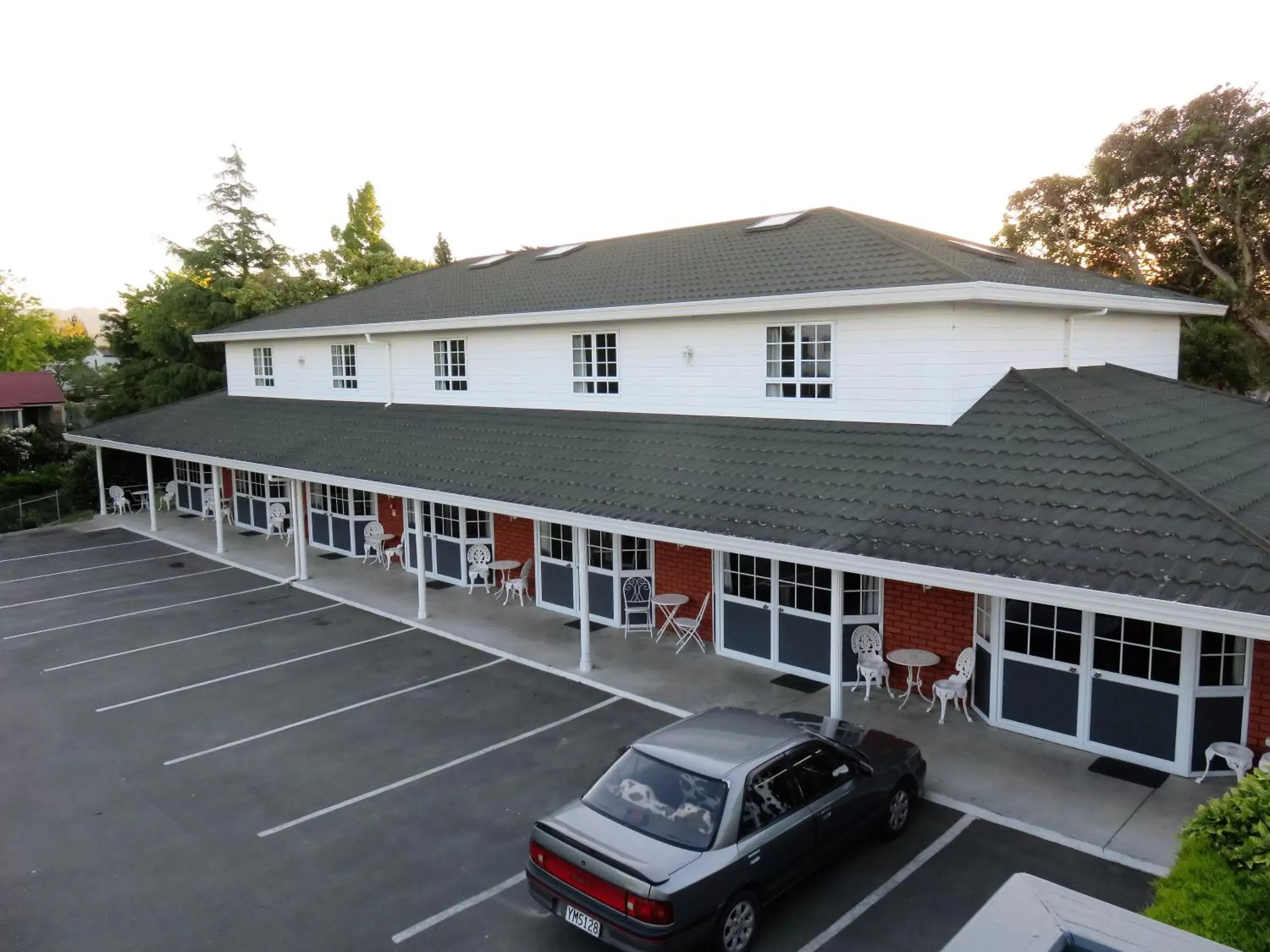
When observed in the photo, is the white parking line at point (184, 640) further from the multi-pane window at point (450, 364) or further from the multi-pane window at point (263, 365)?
the multi-pane window at point (263, 365)

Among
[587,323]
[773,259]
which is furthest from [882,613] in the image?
[587,323]

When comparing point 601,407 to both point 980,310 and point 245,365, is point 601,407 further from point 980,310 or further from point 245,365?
point 245,365

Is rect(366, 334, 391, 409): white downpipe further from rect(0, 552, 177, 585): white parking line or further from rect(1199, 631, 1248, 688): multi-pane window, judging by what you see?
rect(1199, 631, 1248, 688): multi-pane window

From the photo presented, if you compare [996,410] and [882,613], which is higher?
[996,410]

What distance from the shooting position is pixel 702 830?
6082mm

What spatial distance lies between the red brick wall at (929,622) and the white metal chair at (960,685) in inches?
12.1

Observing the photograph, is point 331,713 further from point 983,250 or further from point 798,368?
point 983,250

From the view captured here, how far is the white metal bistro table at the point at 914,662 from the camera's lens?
34.7ft

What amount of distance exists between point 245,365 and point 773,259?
16.4 metres

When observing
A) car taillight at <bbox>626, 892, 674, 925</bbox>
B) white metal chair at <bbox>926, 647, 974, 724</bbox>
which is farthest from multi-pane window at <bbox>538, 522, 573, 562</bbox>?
car taillight at <bbox>626, 892, 674, 925</bbox>

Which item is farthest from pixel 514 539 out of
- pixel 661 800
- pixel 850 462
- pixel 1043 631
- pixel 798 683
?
pixel 661 800

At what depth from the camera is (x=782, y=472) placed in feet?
35.5

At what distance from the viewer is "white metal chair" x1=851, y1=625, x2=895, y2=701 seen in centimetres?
1100

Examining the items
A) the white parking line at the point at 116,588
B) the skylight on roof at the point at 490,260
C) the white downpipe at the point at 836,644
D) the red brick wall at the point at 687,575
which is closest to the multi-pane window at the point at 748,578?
the red brick wall at the point at 687,575
